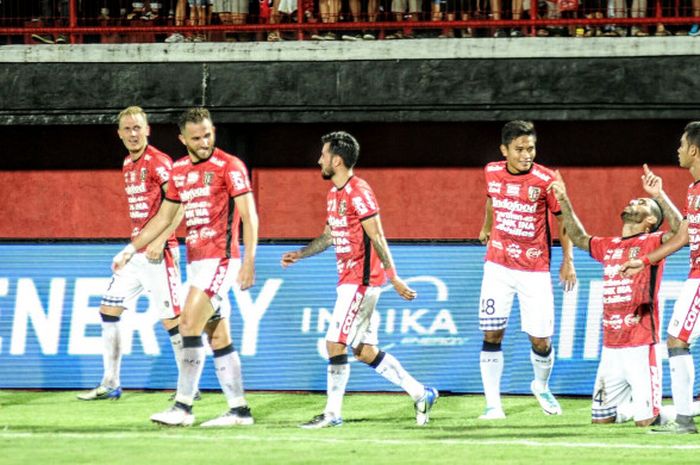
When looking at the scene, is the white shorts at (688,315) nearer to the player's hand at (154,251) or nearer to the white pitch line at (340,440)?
the white pitch line at (340,440)

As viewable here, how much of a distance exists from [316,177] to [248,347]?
23.2 ft

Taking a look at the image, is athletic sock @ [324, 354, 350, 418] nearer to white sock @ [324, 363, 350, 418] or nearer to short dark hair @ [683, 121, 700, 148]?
white sock @ [324, 363, 350, 418]

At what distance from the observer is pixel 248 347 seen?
15078 millimetres

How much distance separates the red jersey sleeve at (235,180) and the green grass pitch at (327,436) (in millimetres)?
1764

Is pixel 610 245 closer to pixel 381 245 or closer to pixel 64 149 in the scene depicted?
pixel 381 245

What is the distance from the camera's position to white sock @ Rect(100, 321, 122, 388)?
1460cm

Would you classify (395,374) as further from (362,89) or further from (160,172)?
(362,89)

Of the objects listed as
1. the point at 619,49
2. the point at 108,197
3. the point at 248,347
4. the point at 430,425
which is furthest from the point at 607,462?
the point at 108,197

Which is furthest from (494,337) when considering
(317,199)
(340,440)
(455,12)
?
(317,199)

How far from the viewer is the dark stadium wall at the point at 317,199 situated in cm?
2138

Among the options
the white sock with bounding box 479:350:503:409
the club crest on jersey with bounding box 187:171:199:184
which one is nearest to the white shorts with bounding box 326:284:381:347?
the white sock with bounding box 479:350:503:409

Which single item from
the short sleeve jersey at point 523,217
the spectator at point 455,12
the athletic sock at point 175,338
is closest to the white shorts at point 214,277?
the athletic sock at point 175,338

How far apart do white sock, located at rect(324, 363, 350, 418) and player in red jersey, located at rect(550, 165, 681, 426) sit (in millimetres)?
2030

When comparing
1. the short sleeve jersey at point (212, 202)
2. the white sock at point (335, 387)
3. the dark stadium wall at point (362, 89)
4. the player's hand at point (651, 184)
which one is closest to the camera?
the player's hand at point (651, 184)
